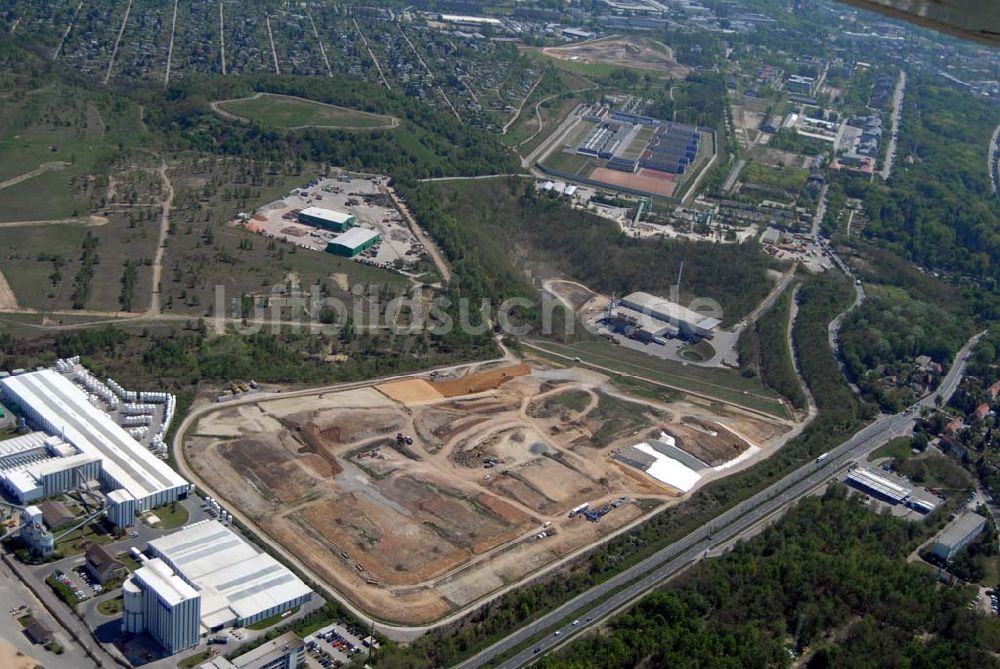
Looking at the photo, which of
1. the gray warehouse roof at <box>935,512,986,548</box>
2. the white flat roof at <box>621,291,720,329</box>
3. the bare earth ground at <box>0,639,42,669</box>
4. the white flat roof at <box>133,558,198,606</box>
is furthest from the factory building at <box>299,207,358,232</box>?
the gray warehouse roof at <box>935,512,986,548</box>

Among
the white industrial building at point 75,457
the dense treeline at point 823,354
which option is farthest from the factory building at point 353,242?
the dense treeline at point 823,354

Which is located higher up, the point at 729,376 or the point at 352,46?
the point at 352,46

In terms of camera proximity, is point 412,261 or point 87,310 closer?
point 87,310

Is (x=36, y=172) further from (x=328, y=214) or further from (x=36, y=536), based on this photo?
(x=36, y=536)

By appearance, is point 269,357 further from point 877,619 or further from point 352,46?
point 352,46

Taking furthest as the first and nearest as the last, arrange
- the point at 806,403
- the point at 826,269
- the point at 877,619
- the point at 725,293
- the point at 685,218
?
the point at 685,218 → the point at 826,269 → the point at 725,293 → the point at 806,403 → the point at 877,619

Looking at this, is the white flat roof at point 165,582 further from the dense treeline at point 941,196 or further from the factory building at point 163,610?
the dense treeline at point 941,196

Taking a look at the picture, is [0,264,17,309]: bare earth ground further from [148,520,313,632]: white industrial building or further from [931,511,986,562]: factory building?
[931,511,986,562]: factory building

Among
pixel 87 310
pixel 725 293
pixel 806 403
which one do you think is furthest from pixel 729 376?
pixel 87 310
